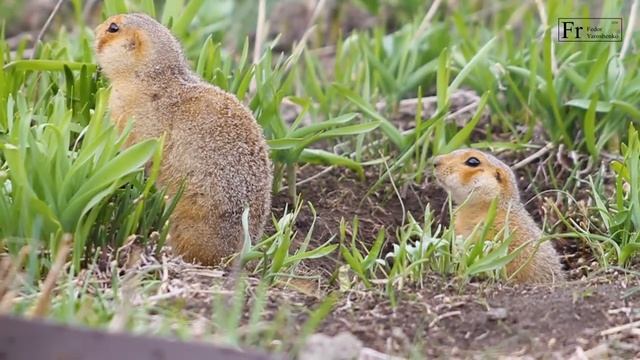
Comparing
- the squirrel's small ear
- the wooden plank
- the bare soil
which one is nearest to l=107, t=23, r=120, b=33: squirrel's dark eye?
the squirrel's small ear

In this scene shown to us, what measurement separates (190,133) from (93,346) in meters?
2.10

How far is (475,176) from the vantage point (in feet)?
19.5

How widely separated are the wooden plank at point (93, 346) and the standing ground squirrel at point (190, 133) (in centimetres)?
182

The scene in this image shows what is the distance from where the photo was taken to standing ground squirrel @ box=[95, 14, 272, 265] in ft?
16.8

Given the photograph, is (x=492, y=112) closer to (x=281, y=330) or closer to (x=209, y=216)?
(x=209, y=216)

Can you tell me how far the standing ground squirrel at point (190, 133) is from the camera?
5.13 metres

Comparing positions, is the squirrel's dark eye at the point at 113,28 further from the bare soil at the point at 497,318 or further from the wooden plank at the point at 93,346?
the wooden plank at the point at 93,346

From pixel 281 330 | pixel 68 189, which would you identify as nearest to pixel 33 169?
pixel 68 189

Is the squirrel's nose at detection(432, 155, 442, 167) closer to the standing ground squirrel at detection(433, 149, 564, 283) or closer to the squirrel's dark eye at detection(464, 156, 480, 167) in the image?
the standing ground squirrel at detection(433, 149, 564, 283)

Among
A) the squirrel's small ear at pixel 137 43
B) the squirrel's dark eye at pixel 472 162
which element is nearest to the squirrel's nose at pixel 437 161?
the squirrel's dark eye at pixel 472 162

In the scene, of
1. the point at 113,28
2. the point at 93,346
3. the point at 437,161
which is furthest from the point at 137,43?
the point at 93,346

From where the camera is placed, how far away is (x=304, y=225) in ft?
19.6

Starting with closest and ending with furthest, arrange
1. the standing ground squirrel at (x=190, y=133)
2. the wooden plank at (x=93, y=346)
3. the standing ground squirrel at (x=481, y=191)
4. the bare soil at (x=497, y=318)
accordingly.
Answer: the wooden plank at (x=93, y=346), the bare soil at (x=497, y=318), the standing ground squirrel at (x=190, y=133), the standing ground squirrel at (x=481, y=191)

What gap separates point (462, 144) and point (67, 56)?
2.18 meters
